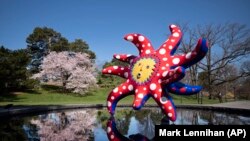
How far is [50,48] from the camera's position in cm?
5334

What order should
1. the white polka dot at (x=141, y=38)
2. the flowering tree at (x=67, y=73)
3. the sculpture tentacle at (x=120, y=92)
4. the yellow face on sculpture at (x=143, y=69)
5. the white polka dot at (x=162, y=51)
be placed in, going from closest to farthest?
the yellow face on sculpture at (x=143, y=69)
the white polka dot at (x=162, y=51)
the sculpture tentacle at (x=120, y=92)
the white polka dot at (x=141, y=38)
the flowering tree at (x=67, y=73)

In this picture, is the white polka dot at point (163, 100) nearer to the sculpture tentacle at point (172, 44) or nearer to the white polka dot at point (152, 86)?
the white polka dot at point (152, 86)

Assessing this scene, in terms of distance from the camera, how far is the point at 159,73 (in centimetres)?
1180

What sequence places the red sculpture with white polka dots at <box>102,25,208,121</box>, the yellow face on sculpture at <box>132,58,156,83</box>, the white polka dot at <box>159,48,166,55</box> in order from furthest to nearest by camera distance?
the white polka dot at <box>159,48,166,55</box> < the yellow face on sculpture at <box>132,58,156,83</box> < the red sculpture with white polka dots at <box>102,25,208,121</box>

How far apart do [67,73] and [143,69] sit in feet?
115

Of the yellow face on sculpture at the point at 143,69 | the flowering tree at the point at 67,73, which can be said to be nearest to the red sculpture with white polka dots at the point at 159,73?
the yellow face on sculpture at the point at 143,69

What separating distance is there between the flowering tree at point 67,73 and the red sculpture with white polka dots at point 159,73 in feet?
100

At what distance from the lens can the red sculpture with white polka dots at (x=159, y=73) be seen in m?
11.1

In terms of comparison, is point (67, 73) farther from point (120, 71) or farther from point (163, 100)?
point (163, 100)

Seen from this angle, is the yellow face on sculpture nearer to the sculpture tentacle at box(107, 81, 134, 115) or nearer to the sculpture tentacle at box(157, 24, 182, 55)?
the sculpture tentacle at box(107, 81, 134, 115)

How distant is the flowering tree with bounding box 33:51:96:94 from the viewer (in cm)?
4372

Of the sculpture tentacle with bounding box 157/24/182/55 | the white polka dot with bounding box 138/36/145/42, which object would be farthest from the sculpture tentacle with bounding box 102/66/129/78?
the sculpture tentacle with bounding box 157/24/182/55

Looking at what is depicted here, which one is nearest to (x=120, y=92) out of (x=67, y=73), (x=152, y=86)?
(x=152, y=86)

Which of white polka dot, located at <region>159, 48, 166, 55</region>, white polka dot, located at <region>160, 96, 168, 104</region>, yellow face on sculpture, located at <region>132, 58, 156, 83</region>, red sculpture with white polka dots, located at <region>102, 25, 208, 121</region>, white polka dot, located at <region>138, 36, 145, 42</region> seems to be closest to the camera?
red sculpture with white polka dots, located at <region>102, 25, 208, 121</region>
